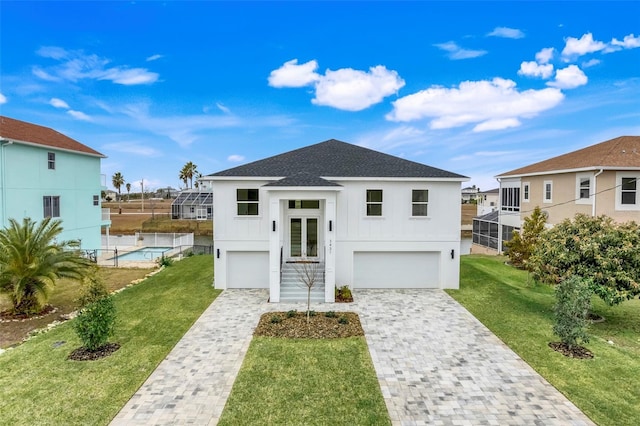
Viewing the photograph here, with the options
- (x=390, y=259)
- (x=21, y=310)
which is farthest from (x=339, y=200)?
(x=21, y=310)

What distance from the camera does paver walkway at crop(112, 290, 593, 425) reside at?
6461 millimetres

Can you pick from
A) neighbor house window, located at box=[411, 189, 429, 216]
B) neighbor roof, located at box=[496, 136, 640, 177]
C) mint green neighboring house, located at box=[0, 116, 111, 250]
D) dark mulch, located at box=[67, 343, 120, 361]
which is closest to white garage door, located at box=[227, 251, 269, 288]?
dark mulch, located at box=[67, 343, 120, 361]

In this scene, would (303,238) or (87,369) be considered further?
(303,238)

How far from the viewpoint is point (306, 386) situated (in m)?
7.44

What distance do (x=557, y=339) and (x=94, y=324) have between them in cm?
1315

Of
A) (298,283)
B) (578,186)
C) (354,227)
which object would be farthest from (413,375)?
(578,186)

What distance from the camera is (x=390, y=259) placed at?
15695mm

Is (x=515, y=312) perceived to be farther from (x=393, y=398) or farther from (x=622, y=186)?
(x=622, y=186)

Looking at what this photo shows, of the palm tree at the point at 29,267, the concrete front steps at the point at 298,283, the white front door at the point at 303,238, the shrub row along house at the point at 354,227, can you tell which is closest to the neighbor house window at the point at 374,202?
Answer: the shrub row along house at the point at 354,227

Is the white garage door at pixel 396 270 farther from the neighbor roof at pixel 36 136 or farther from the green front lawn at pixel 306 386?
the neighbor roof at pixel 36 136

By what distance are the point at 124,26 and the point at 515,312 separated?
941 inches

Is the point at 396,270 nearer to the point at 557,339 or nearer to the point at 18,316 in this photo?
the point at 557,339

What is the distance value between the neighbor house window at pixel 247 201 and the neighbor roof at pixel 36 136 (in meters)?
14.6

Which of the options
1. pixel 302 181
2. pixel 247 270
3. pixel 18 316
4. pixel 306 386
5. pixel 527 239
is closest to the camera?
pixel 306 386
